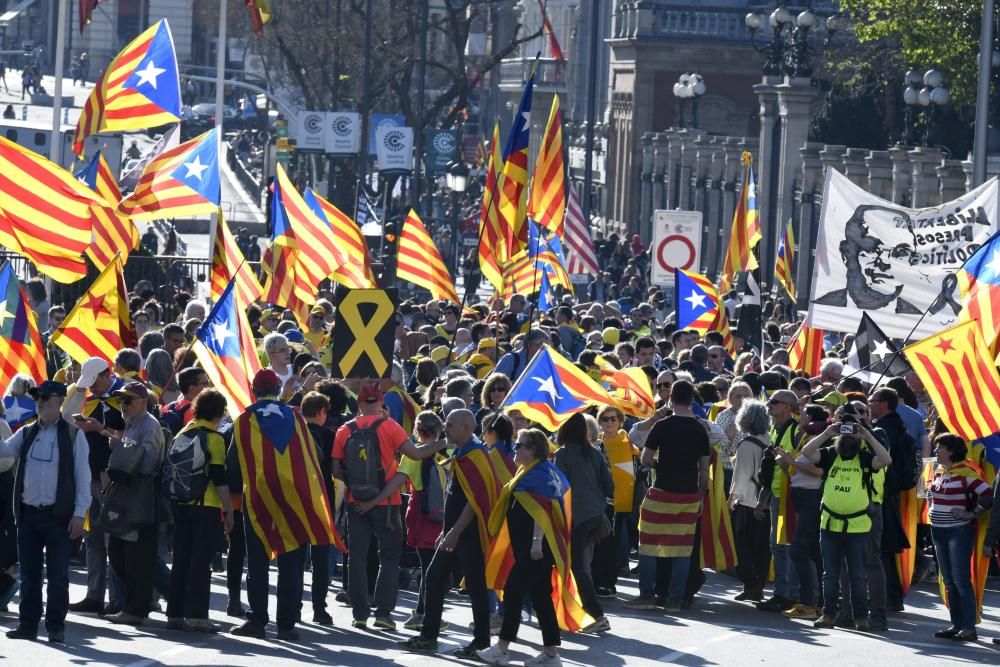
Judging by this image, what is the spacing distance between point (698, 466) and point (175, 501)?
3.41 meters

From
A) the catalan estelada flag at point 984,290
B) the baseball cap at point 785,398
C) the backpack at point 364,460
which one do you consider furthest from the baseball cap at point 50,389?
the catalan estelada flag at point 984,290

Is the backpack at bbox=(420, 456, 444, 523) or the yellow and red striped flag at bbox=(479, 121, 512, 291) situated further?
the yellow and red striped flag at bbox=(479, 121, 512, 291)

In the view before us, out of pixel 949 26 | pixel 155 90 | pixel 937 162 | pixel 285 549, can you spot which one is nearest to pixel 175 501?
pixel 285 549

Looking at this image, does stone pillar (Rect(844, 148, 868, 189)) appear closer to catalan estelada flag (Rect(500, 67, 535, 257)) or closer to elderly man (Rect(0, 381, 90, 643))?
catalan estelada flag (Rect(500, 67, 535, 257))

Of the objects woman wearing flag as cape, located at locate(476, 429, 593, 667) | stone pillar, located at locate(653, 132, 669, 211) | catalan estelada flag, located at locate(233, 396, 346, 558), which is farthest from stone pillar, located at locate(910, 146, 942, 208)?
catalan estelada flag, located at locate(233, 396, 346, 558)

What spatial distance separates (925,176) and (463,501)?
25.9m

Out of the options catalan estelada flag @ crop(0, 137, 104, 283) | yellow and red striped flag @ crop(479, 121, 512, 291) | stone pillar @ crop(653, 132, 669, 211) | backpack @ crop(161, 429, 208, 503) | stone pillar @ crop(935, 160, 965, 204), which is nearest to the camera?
backpack @ crop(161, 429, 208, 503)

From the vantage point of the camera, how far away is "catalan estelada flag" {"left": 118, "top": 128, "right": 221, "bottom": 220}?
71.0 feet

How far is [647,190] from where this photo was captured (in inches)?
2391

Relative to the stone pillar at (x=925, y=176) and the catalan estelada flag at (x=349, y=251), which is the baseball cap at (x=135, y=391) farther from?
the stone pillar at (x=925, y=176)

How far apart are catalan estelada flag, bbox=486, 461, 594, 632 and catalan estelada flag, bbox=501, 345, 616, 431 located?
1.45 meters

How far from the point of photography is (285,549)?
13.2 metres

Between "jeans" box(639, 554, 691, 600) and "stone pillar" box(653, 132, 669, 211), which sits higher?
"stone pillar" box(653, 132, 669, 211)

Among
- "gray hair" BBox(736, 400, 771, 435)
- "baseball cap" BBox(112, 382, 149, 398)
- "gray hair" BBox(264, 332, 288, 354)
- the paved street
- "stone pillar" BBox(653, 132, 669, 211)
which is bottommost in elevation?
the paved street
